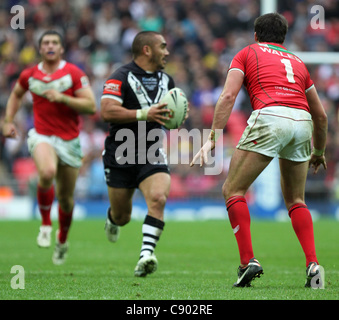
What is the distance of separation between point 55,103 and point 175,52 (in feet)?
45.0

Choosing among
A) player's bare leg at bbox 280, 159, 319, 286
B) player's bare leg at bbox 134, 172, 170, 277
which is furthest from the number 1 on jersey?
player's bare leg at bbox 134, 172, 170, 277

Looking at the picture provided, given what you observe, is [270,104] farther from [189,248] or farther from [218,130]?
[189,248]

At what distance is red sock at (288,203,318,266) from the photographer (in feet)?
19.0

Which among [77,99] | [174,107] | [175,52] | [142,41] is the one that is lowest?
[174,107]

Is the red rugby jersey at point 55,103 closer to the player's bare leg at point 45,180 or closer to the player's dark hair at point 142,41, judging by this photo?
the player's bare leg at point 45,180

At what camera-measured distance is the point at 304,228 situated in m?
5.88

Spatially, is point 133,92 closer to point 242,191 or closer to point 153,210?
point 153,210

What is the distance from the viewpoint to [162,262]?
8.73 meters

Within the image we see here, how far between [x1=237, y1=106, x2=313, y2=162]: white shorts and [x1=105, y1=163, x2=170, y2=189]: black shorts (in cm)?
168

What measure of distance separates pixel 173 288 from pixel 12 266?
113 inches

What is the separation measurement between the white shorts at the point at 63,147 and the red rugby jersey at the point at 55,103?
6 centimetres

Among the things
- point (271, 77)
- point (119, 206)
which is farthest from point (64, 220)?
point (271, 77)

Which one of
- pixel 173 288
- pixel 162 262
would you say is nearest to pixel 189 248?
pixel 162 262

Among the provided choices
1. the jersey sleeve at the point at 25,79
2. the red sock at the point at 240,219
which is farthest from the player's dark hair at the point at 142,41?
the red sock at the point at 240,219
